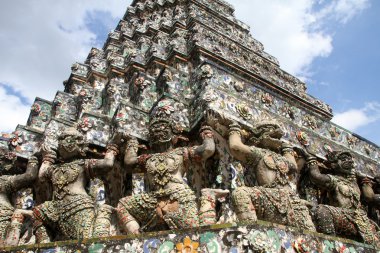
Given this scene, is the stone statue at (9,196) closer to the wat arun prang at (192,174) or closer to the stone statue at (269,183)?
the wat arun prang at (192,174)

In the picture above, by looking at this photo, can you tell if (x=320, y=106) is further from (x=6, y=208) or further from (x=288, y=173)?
(x=6, y=208)

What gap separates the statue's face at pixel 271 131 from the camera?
650 centimetres

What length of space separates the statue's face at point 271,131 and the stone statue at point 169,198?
96 cm

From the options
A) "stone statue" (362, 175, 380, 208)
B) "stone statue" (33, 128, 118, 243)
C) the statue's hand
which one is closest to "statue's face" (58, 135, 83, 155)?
"stone statue" (33, 128, 118, 243)

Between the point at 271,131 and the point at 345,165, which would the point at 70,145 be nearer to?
the point at 271,131

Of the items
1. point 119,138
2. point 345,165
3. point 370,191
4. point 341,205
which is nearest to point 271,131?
point 341,205

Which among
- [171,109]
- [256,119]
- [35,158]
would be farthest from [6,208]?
[256,119]

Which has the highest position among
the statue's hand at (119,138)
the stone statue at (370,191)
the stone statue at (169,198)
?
the statue's hand at (119,138)

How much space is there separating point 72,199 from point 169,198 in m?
1.42

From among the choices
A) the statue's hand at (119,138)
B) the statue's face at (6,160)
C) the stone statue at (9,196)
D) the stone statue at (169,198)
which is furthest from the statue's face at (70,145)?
the statue's face at (6,160)

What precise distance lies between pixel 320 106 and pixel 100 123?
681cm

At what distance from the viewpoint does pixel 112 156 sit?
A: 6395 millimetres

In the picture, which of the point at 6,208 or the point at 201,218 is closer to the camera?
the point at 201,218

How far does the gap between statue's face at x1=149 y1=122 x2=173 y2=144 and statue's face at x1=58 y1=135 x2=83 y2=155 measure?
1.17 metres
